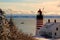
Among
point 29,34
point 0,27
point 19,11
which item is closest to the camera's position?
point 0,27

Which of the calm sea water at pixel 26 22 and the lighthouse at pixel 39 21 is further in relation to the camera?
the lighthouse at pixel 39 21

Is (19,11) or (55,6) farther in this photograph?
(55,6)

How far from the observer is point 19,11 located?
5.67m

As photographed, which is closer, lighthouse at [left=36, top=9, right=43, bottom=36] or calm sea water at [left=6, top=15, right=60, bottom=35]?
calm sea water at [left=6, top=15, right=60, bottom=35]

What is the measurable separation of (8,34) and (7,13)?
0.57 metres

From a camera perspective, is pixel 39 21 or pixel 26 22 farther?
pixel 39 21

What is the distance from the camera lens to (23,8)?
229 inches

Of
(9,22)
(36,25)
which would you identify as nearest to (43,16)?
(36,25)

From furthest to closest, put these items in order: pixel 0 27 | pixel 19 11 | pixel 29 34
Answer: pixel 29 34 < pixel 19 11 < pixel 0 27

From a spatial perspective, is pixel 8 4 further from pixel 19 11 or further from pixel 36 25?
pixel 36 25

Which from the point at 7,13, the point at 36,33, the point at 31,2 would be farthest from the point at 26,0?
the point at 36,33

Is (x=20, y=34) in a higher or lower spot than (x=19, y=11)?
lower

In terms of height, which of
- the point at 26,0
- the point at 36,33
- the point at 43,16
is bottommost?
the point at 36,33

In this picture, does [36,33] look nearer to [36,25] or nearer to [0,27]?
[36,25]
